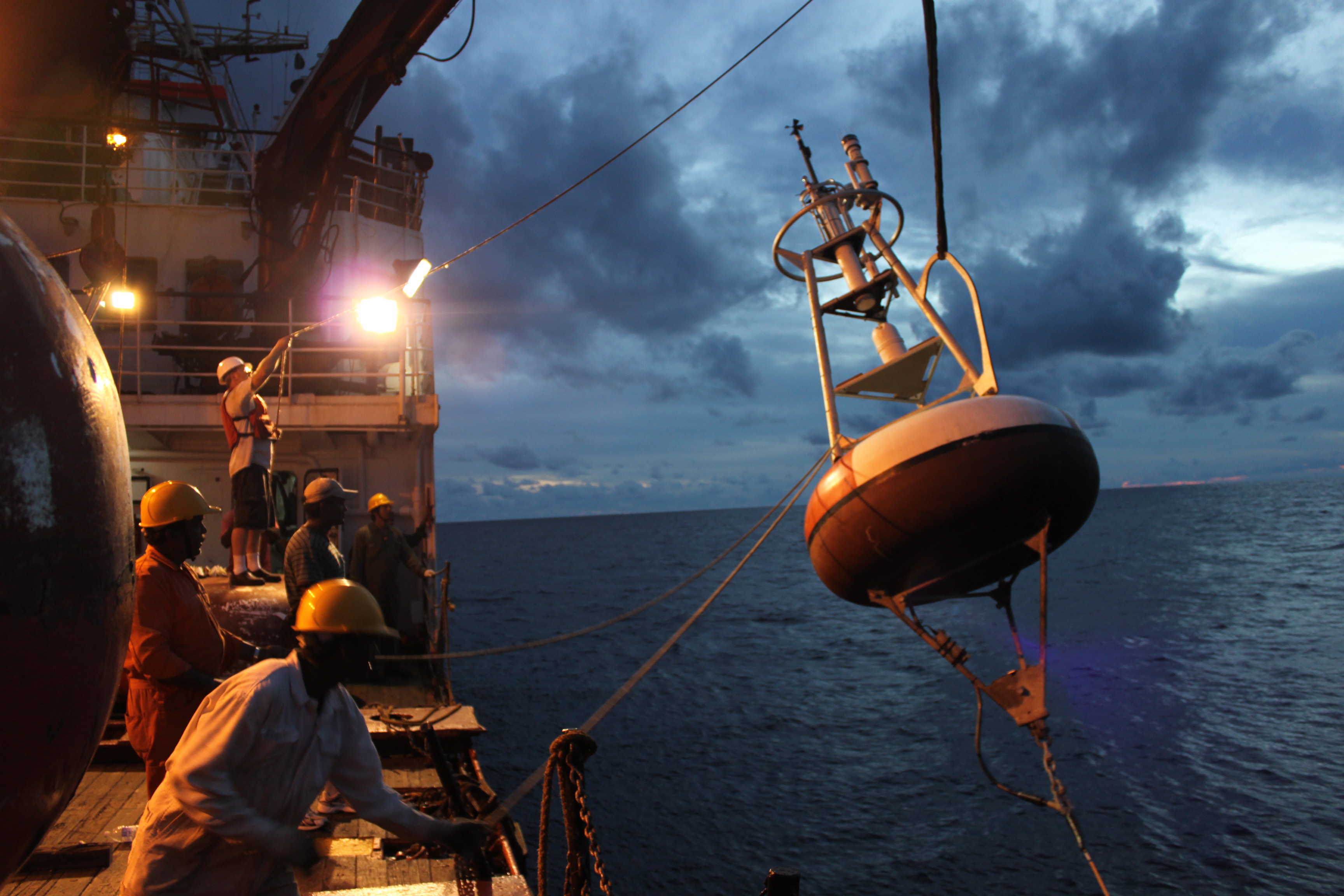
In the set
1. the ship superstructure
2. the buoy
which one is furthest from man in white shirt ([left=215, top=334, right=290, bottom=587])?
the buoy

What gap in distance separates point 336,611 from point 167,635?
1.55 metres

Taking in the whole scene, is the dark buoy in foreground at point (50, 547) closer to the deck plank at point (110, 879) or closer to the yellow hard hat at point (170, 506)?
the yellow hard hat at point (170, 506)

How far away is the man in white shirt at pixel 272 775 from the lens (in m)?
2.07

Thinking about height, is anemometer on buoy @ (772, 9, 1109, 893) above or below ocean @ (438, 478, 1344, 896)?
above

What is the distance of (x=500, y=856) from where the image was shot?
4.50m

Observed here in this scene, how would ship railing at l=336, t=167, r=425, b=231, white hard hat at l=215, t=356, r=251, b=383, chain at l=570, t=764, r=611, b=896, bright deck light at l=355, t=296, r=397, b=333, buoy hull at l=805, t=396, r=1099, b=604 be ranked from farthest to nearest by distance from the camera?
1. ship railing at l=336, t=167, r=425, b=231
2. bright deck light at l=355, t=296, r=397, b=333
3. white hard hat at l=215, t=356, r=251, b=383
4. buoy hull at l=805, t=396, r=1099, b=604
5. chain at l=570, t=764, r=611, b=896

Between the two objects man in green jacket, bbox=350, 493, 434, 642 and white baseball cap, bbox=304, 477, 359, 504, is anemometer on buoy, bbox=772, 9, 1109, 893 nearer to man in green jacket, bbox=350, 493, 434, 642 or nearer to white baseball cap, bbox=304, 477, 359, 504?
white baseball cap, bbox=304, 477, 359, 504

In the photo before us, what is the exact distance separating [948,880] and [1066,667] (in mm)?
14667

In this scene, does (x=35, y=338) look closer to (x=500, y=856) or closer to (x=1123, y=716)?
(x=500, y=856)

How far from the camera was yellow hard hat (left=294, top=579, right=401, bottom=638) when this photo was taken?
226 cm

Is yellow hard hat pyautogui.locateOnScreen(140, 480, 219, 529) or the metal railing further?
the metal railing

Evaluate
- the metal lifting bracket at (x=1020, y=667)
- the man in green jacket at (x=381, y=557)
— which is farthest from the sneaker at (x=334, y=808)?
the man in green jacket at (x=381, y=557)

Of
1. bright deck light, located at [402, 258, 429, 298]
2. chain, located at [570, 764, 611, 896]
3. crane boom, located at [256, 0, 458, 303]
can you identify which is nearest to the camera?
chain, located at [570, 764, 611, 896]

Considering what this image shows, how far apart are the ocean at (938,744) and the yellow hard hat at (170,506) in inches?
327
